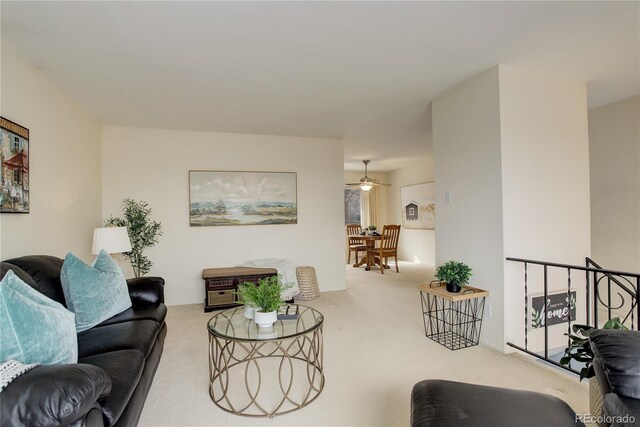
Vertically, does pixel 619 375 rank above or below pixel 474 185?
below

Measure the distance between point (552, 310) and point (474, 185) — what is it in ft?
4.21

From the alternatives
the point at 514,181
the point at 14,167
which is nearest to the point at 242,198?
the point at 14,167

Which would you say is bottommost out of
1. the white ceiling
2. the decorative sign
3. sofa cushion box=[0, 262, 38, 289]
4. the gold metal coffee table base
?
the gold metal coffee table base

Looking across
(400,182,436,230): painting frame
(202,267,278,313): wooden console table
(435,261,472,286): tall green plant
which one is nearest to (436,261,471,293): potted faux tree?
(435,261,472,286): tall green plant

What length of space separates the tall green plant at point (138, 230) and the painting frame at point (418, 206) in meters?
5.48

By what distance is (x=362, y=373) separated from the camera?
2.44m

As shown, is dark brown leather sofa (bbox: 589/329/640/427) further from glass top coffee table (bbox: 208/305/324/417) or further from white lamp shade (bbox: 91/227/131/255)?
white lamp shade (bbox: 91/227/131/255)

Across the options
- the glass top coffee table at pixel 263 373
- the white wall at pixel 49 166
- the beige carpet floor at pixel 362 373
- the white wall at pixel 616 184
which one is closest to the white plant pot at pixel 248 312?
the glass top coffee table at pixel 263 373

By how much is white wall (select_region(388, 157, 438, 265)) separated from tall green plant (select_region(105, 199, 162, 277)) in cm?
559

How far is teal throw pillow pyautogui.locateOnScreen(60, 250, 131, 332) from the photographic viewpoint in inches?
80.5

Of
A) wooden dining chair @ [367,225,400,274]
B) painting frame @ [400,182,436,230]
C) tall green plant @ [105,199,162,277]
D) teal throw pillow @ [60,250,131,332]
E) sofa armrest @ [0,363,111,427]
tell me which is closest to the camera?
sofa armrest @ [0,363,111,427]

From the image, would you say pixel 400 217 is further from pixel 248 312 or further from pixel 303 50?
pixel 248 312

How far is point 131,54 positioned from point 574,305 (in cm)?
427

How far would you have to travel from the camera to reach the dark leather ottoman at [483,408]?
1211mm
